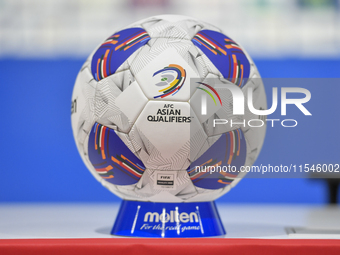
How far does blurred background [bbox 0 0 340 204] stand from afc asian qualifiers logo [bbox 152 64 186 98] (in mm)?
2001

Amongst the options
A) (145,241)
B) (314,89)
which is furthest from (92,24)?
(145,241)

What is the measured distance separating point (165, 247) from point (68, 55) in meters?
2.40

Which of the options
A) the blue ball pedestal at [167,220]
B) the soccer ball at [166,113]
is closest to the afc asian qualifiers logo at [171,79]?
the soccer ball at [166,113]

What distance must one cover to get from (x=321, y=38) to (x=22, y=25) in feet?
6.92

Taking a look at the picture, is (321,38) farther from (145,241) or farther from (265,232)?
(145,241)

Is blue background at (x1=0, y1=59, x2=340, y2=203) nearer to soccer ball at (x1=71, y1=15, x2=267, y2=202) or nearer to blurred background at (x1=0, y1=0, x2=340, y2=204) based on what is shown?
blurred background at (x1=0, y1=0, x2=340, y2=204)

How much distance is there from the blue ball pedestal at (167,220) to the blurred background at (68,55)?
1874 mm

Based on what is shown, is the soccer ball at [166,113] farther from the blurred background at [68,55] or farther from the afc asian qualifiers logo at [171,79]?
the blurred background at [68,55]

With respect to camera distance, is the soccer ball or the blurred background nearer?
the soccer ball

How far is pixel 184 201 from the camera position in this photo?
1.28 meters

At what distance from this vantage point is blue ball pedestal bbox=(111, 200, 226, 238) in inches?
49.6

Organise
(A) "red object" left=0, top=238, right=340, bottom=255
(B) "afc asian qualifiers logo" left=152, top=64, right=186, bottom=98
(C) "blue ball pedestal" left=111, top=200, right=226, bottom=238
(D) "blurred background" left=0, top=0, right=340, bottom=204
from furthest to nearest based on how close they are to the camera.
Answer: (D) "blurred background" left=0, top=0, right=340, bottom=204 → (C) "blue ball pedestal" left=111, top=200, right=226, bottom=238 → (B) "afc asian qualifiers logo" left=152, top=64, right=186, bottom=98 → (A) "red object" left=0, top=238, right=340, bottom=255

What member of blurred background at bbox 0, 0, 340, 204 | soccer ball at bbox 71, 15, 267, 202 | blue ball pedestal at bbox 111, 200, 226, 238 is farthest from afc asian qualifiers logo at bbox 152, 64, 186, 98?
blurred background at bbox 0, 0, 340, 204

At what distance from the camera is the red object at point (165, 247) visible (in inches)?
37.7
